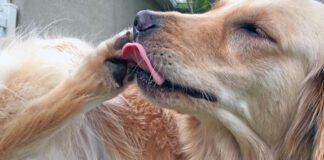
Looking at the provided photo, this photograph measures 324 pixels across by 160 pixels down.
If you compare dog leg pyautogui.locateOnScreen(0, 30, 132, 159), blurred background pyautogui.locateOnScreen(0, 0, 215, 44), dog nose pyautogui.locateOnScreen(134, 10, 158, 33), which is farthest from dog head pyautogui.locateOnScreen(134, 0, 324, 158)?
blurred background pyautogui.locateOnScreen(0, 0, 215, 44)

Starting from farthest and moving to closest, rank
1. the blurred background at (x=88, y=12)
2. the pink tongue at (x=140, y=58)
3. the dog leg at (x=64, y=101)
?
the blurred background at (x=88, y=12) < the dog leg at (x=64, y=101) < the pink tongue at (x=140, y=58)

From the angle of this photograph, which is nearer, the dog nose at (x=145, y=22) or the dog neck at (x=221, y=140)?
the dog nose at (x=145, y=22)

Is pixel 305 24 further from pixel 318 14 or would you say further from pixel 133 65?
pixel 133 65

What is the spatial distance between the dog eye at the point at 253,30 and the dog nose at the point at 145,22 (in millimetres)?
391

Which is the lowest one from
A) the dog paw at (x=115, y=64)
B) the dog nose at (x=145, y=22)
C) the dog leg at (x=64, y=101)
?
the dog leg at (x=64, y=101)

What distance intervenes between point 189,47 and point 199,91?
0.18m

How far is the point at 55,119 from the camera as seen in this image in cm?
284

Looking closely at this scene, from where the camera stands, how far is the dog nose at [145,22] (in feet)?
8.65

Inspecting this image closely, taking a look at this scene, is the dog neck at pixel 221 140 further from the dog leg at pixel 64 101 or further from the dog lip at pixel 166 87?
the dog leg at pixel 64 101

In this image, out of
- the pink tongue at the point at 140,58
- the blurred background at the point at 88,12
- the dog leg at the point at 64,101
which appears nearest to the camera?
the pink tongue at the point at 140,58

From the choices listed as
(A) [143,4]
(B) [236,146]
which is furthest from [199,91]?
(A) [143,4]

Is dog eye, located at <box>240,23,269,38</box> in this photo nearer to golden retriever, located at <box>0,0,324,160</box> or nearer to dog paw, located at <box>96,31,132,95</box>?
golden retriever, located at <box>0,0,324,160</box>

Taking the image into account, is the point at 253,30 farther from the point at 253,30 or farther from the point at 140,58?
the point at 140,58

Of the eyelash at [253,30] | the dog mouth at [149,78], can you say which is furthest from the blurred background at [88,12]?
the dog mouth at [149,78]
